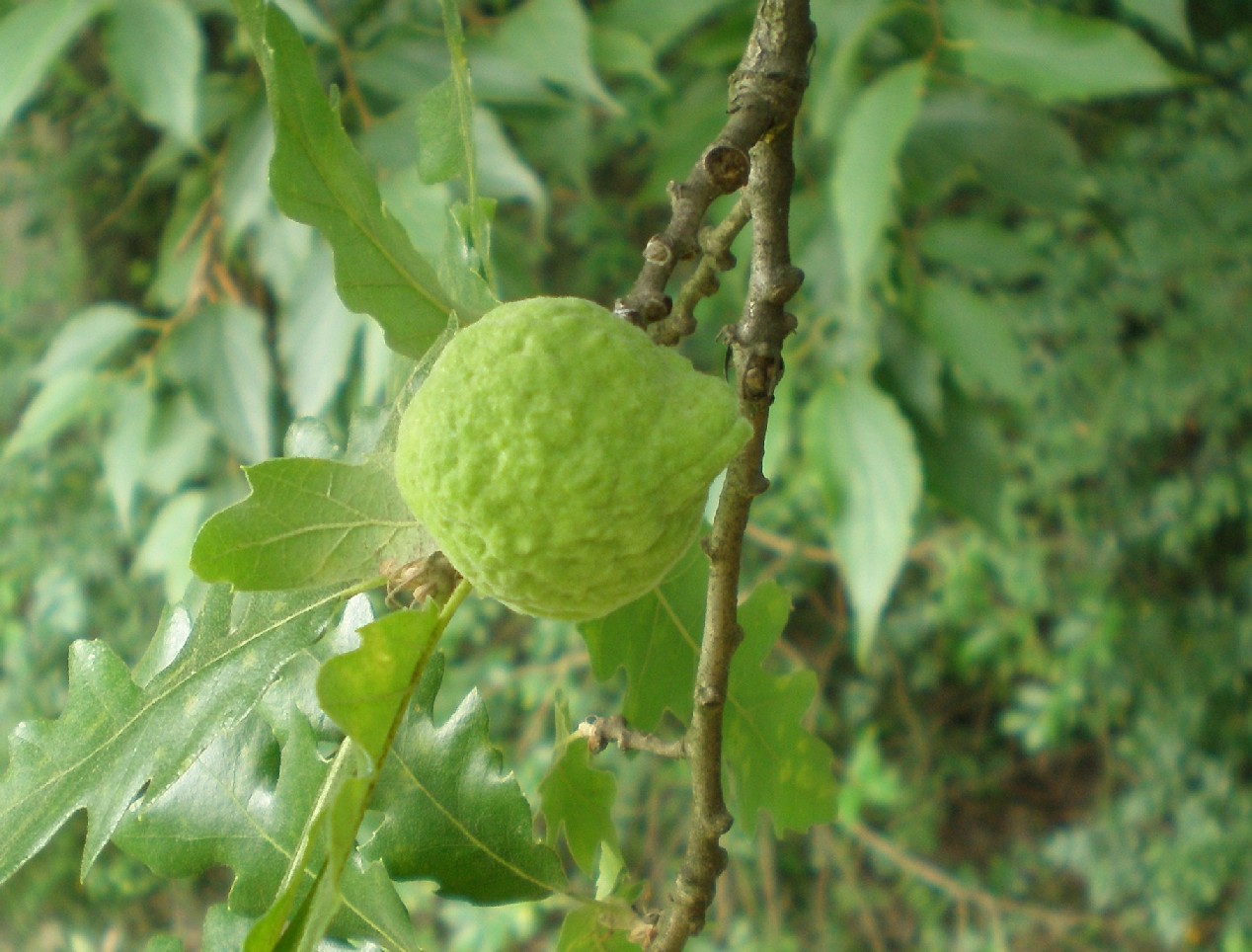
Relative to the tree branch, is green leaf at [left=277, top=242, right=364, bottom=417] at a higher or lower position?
lower

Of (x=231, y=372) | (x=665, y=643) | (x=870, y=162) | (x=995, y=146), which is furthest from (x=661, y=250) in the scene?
(x=231, y=372)

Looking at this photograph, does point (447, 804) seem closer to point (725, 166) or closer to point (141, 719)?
point (141, 719)

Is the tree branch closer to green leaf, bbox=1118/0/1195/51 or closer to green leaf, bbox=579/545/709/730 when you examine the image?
green leaf, bbox=579/545/709/730

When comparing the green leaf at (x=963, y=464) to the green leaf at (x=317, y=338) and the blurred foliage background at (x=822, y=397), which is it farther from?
the green leaf at (x=317, y=338)

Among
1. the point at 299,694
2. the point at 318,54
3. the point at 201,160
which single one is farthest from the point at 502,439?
the point at 201,160

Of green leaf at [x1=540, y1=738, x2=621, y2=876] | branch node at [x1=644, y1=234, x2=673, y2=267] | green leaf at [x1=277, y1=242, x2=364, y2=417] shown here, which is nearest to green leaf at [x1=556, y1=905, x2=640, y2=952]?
green leaf at [x1=540, y1=738, x2=621, y2=876]
